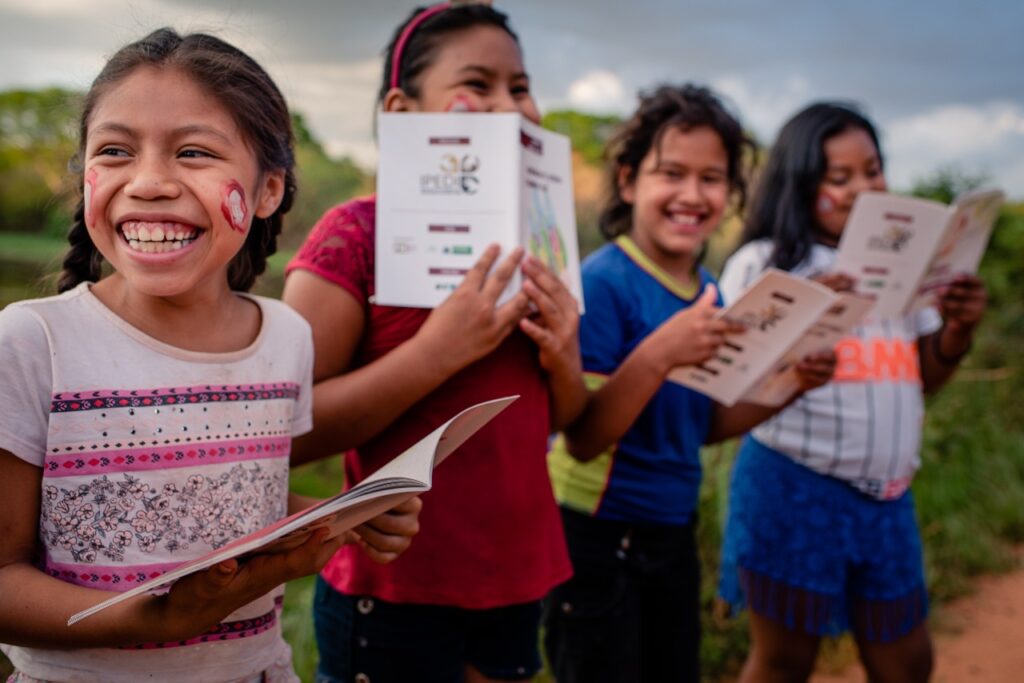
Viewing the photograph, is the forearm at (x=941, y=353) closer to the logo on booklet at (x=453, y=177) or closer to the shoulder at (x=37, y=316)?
the logo on booklet at (x=453, y=177)

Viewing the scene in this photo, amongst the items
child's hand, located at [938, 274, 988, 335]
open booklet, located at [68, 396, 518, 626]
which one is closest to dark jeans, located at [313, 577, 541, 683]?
open booklet, located at [68, 396, 518, 626]

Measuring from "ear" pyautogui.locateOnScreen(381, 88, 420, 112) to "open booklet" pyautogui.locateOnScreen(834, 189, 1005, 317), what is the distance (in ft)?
3.99

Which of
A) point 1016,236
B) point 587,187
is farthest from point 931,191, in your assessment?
point 587,187

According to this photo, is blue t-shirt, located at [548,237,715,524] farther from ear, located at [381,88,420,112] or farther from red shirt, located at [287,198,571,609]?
ear, located at [381,88,420,112]

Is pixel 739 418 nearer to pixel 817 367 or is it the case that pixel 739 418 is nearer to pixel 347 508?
pixel 817 367

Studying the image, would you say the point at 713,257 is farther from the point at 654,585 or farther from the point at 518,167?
the point at 518,167

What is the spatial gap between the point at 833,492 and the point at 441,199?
1.44m

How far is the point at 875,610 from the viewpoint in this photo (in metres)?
2.34

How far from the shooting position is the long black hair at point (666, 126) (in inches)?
88.5

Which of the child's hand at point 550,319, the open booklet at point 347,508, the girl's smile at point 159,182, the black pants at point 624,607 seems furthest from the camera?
the black pants at point 624,607

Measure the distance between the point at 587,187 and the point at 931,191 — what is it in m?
2.58

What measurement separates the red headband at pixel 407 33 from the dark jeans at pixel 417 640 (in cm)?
103

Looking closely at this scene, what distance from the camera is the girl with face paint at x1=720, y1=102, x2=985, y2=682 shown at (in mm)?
2322

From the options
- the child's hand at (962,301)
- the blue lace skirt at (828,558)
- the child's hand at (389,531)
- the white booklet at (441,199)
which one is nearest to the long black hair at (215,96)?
the white booklet at (441,199)
